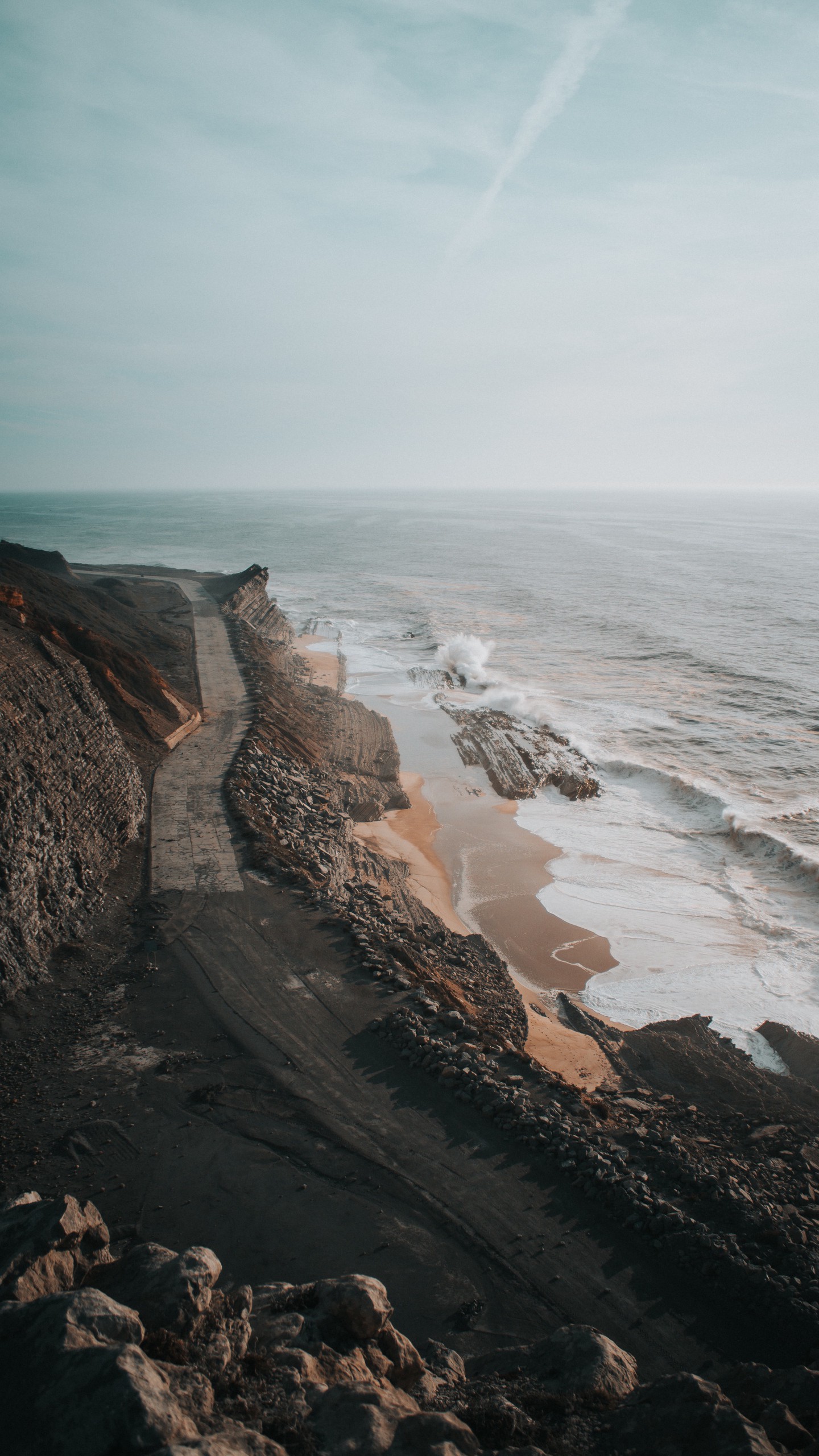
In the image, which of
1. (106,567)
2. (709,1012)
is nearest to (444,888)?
(709,1012)

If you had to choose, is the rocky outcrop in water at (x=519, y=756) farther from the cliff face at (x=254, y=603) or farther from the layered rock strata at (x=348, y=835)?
the cliff face at (x=254, y=603)

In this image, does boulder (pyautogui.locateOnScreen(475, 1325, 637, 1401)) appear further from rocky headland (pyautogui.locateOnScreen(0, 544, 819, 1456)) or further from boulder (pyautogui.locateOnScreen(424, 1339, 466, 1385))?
boulder (pyautogui.locateOnScreen(424, 1339, 466, 1385))

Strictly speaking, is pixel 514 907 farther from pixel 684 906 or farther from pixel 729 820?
pixel 729 820

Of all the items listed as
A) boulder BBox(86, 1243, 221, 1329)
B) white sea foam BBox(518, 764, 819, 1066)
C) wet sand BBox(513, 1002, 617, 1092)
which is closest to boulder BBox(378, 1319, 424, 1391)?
boulder BBox(86, 1243, 221, 1329)

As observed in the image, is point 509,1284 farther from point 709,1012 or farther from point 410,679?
point 410,679

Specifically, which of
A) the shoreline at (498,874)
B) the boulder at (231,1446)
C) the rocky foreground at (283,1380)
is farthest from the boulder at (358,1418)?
the shoreline at (498,874)
